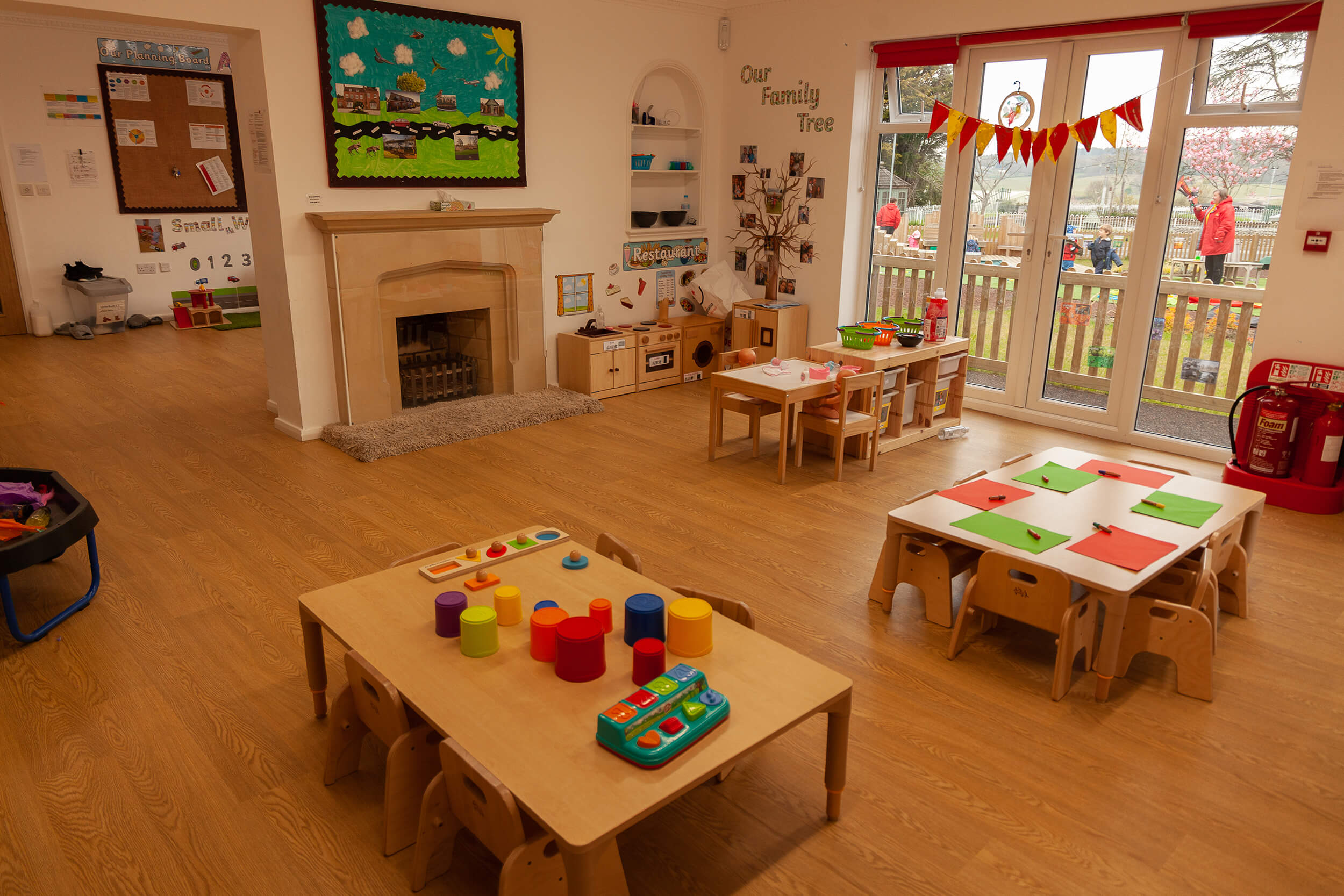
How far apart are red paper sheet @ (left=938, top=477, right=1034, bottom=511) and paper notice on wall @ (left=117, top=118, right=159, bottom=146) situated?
8.22 meters

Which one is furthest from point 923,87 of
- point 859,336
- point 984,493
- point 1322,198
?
point 984,493

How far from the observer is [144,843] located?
217 cm

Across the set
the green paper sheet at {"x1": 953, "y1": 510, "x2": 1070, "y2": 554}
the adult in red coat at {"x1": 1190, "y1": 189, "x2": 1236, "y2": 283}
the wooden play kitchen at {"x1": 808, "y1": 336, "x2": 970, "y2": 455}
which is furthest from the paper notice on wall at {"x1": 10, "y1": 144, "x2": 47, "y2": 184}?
the adult in red coat at {"x1": 1190, "y1": 189, "x2": 1236, "y2": 283}

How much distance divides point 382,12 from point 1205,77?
456cm

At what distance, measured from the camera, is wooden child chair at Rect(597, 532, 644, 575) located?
9.16 feet

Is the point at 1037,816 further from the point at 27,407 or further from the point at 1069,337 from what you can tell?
the point at 27,407

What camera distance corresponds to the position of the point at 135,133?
825 centimetres

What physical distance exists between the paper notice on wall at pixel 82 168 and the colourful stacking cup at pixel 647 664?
840cm

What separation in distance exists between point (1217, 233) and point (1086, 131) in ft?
3.04

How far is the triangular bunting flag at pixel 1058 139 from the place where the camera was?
5215 millimetres

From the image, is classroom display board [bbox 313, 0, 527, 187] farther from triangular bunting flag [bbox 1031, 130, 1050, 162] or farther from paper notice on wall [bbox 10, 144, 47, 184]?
paper notice on wall [bbox 10, 144, 47, 184]

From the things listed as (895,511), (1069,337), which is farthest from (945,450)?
(895,511)

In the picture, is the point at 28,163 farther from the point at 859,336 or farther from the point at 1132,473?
the point at 1132,473

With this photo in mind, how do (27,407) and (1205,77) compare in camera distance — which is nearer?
(1205,77)
